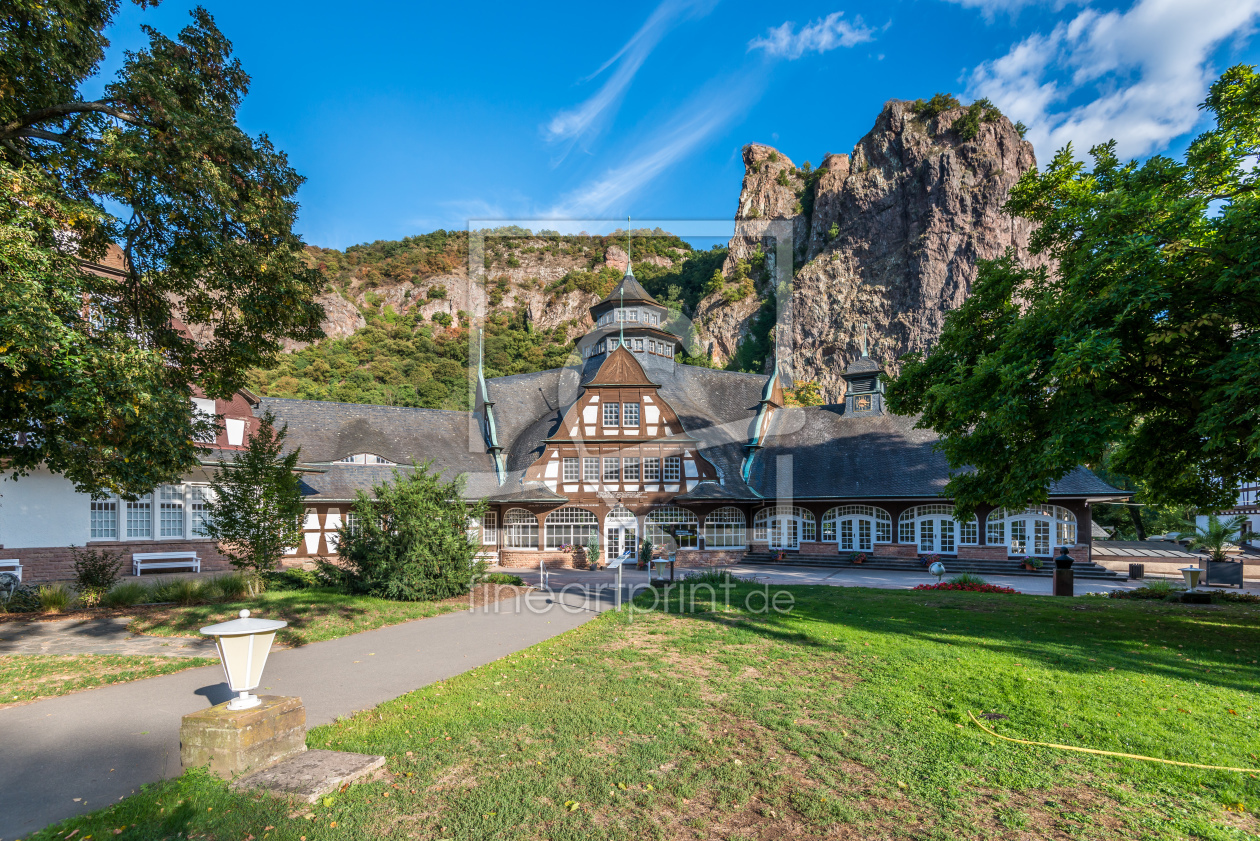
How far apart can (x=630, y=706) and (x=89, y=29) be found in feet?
42.6

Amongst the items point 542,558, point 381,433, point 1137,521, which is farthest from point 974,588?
point 1137,521

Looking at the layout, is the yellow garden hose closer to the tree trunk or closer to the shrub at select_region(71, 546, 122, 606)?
the shrub at select_region(71, 546, 122, 606)

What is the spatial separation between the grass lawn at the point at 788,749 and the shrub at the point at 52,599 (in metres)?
11.0

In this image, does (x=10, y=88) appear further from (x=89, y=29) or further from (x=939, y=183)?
(x=939, y=183)

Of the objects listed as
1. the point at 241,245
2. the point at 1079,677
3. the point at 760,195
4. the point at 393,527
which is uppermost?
the point at 760,195

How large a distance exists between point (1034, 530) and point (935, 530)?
132 inches

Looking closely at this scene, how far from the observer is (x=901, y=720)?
5836 mm

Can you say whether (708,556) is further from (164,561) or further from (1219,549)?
(164,561)

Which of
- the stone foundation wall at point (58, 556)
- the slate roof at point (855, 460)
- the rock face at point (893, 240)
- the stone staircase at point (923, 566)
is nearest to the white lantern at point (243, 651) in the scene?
the stone foundation wall at point (58, 556)

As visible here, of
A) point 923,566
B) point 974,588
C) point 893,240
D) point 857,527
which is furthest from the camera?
point 893,240

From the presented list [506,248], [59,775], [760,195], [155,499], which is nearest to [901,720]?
[59,775]

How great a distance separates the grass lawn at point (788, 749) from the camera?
158 inches

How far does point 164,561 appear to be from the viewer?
1872 centimetres

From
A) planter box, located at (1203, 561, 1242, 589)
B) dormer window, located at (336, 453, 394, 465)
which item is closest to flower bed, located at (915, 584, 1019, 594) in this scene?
planter box, located at (1203, 561, 1242, 589)
